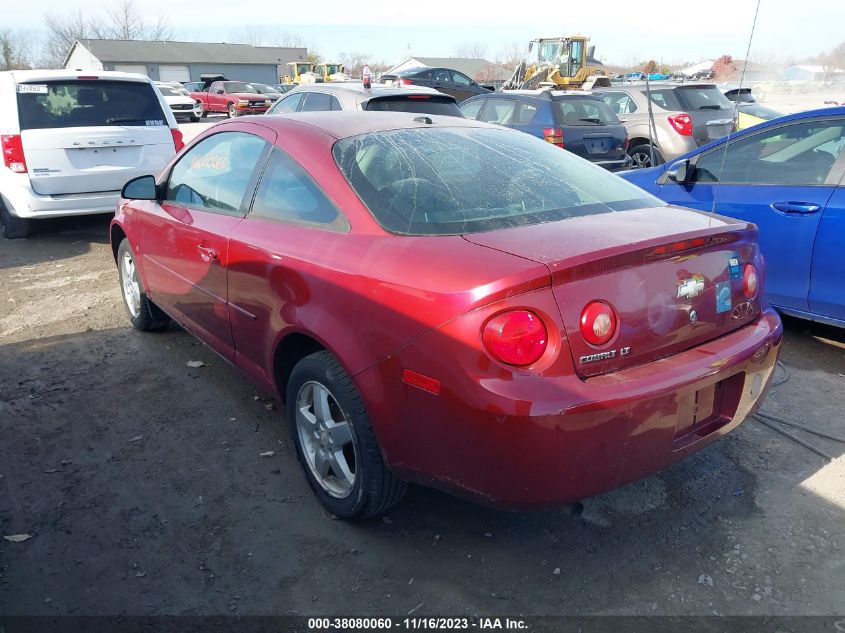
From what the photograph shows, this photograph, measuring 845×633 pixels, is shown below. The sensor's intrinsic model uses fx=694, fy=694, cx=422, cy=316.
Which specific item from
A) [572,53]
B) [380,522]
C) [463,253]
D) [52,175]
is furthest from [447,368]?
[572,53]

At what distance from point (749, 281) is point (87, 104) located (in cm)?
701

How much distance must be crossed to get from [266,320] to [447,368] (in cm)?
118

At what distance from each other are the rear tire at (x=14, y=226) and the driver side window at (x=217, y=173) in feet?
15.3

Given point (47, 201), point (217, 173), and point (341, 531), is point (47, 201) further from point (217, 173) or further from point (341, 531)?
point (341, 531)

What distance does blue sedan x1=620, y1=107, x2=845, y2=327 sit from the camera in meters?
4.18

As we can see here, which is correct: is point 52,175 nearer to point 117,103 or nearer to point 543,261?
point 117,103

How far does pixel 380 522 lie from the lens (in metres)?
2.89

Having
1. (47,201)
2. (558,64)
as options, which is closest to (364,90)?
(47,201)

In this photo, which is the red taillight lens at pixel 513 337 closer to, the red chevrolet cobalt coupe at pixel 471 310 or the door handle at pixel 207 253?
the red chevrolet cobalt coupe at pixel 471 310

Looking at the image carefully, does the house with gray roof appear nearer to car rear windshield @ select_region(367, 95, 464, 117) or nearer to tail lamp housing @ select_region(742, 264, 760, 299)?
Answer: car rear windshield @ select_region(367, 95, 464, 117)

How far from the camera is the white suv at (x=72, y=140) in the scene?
22.9ft

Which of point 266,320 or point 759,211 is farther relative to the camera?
point 759,211

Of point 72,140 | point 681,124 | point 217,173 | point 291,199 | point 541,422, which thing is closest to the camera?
point 541,422

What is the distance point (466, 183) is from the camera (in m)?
2.87
